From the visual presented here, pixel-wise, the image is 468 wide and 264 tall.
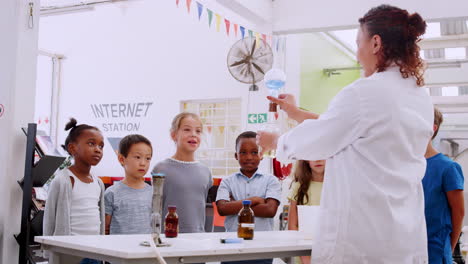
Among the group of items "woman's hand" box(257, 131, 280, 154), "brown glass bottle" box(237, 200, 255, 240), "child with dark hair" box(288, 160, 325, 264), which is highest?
"woman's hand" box(257, 131, 280, 154)

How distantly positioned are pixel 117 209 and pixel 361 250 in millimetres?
1674

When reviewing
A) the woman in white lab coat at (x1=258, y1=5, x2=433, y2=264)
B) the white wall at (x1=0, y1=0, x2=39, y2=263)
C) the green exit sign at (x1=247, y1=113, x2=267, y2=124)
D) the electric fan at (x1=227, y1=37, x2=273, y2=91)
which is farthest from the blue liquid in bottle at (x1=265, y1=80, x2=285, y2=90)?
the green exit sign at (x1=247, y1=113, x2=267, y2=124)

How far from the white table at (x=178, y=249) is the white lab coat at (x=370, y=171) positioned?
0.16 metres

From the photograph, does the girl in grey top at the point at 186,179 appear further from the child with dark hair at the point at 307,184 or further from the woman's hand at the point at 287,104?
the woman's hand at the point at 287,104

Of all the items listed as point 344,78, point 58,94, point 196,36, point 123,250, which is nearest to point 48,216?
point 123,250

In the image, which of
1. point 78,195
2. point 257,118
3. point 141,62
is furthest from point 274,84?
point 141,62

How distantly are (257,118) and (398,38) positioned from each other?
14.7 ft

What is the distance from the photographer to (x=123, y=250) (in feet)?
4.69

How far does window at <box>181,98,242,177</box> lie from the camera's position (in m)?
8.20

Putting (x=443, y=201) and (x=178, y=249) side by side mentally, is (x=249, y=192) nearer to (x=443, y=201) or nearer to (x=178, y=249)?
(x=443, y=201)

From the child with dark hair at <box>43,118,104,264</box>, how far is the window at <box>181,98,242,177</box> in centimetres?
520

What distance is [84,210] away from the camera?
2.75m

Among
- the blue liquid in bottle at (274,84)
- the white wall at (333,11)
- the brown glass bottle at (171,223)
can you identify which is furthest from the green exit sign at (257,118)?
the brown glass bottle at (171,223)

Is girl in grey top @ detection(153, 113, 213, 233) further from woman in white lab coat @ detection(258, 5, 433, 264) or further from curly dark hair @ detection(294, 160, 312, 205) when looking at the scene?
woman in white lab coat @ detection(258, 5, 433, 264)
